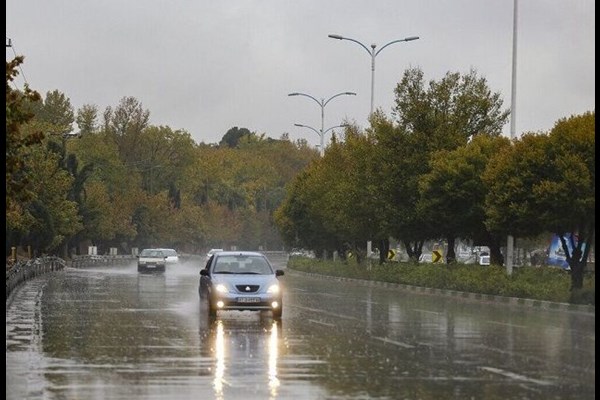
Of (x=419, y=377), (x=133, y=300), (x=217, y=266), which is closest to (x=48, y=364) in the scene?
(x=419, y=377)

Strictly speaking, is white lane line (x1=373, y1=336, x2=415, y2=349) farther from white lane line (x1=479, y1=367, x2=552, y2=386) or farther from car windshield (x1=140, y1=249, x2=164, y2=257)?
car windshield (x1=140, y1=249, x2=164, y2=257)

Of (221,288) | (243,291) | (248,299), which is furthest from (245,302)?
(221,288)

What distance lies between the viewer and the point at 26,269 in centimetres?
5512

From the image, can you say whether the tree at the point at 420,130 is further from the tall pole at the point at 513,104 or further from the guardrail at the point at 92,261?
the guardrail at the point at 92,261

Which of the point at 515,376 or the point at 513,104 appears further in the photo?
the point at 513,104

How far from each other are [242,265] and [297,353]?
11.3 meters

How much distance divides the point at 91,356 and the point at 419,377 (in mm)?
5376

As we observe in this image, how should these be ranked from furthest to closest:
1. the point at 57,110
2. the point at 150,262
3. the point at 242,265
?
the point at 57,110 < the point at 150,262 < the point at 242,265

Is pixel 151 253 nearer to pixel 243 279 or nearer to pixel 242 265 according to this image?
pixel 242 265

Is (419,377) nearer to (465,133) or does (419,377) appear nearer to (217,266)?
(217,266)

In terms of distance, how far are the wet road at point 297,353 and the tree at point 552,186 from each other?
14.8 ft

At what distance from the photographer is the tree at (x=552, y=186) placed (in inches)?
1540

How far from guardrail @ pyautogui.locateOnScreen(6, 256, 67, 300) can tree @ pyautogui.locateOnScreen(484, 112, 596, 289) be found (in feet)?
51.0

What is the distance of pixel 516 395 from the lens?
14.5 m
